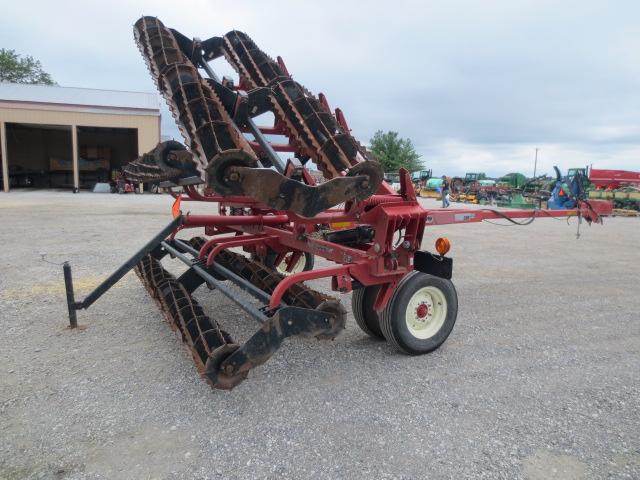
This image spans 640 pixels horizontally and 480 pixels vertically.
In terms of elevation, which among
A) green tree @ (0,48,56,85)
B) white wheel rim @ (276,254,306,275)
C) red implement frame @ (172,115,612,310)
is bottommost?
white wheel rim @ (276,254,306,275)

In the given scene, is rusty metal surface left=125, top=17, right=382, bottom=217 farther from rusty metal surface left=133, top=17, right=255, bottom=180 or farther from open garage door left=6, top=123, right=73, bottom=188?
open garage door left=6, top=123, right=73, bottom=188

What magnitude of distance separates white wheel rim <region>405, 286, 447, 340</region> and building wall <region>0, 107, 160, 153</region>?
1054 inches

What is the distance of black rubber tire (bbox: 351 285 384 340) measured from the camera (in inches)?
145

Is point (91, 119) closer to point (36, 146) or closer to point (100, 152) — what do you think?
point (100, 152)


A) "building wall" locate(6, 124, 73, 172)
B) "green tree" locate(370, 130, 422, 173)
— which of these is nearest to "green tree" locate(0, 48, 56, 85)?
"building wall" locate(6, 124, 73, 172)

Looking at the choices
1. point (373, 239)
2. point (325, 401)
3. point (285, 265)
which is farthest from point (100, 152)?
point (325, 401)

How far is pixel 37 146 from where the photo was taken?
35.2 meters

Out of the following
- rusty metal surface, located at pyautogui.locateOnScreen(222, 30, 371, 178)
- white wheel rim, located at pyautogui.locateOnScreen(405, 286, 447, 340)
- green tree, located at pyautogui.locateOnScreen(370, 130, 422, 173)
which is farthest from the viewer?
green tree, located at pyautogui.locateOnScreen(370, 130, 422, 173)

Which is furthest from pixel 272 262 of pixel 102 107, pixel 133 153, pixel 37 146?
pixel 37 146

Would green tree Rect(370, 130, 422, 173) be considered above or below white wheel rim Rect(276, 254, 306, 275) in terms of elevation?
above

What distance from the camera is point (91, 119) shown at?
2706 cm

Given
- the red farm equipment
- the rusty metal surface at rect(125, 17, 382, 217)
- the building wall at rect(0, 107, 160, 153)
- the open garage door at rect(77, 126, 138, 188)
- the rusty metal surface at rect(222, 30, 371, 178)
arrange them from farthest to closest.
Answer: the open garage door at rect(77, 126, 138, 188), the building wall at rect(0, 107, 160, 153), the rusty metal surface at rect(222, 30, 371, 178), the red farm equipment, the rusty metal surface at rect(125, 17, 382, 217)

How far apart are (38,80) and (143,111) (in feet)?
97.0

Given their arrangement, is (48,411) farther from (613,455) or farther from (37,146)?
(37,146)
